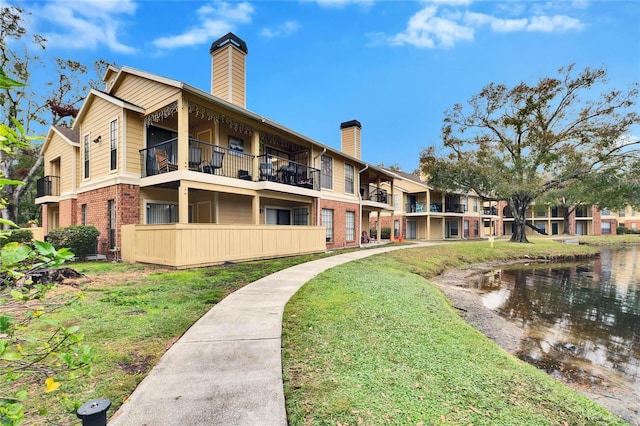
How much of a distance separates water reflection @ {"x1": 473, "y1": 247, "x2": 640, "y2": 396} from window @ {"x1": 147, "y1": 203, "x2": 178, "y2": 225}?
12.1 m

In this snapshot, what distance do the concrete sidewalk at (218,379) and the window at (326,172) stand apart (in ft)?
43.1

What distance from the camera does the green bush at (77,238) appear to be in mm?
11719

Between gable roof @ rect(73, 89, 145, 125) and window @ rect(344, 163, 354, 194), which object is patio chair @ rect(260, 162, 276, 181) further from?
window @ rect(344, 163, 354, 194)

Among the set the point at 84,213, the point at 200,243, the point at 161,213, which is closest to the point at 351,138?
the point at 161,213

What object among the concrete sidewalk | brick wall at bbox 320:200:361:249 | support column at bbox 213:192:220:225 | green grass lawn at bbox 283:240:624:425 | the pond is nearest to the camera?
the concrete sidewalk

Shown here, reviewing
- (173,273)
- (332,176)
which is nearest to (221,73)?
(332,176)

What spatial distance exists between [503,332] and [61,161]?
69.9ft

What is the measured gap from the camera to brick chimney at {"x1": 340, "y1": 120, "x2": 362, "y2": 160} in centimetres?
2264

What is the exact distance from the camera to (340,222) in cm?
1955

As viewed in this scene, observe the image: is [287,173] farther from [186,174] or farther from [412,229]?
[412,229]

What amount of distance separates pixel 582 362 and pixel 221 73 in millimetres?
15474

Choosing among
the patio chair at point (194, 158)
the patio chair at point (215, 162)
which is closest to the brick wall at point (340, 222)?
the patio chair at point (215, 162)

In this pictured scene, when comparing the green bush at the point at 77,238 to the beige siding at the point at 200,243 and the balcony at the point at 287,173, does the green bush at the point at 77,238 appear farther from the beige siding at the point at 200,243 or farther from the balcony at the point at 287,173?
the balcony at the point at 287,173

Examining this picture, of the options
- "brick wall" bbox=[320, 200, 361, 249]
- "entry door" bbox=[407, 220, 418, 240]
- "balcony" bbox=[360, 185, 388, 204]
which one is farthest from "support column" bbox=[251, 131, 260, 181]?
"entry door" bbox=[407, 220, 418, 240]
